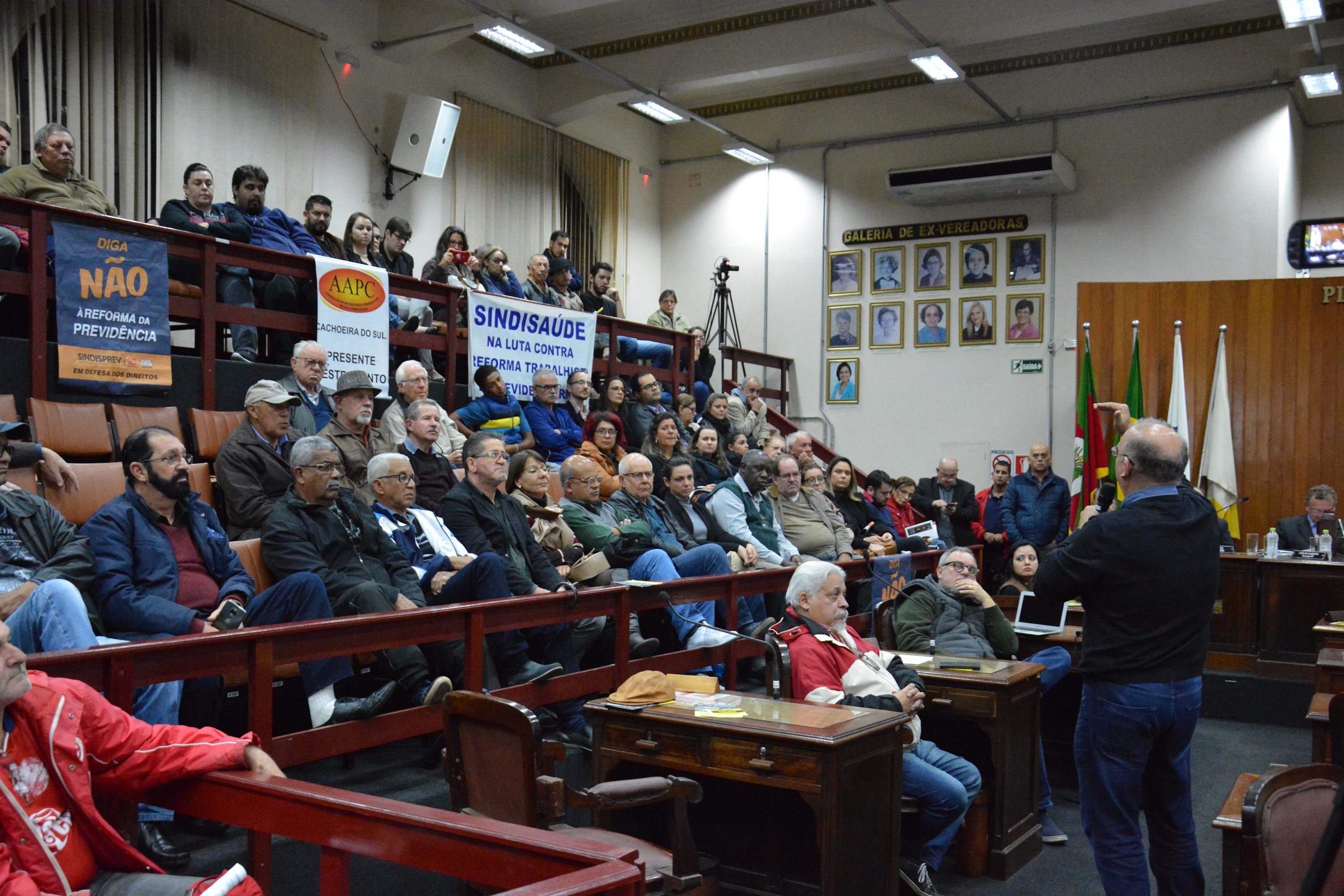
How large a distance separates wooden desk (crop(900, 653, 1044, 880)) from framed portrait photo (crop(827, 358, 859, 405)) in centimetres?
788

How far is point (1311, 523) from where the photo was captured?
315 inches

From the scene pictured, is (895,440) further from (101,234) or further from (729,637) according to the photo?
(101,234)

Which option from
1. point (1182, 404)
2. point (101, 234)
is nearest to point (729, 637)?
point (101, 234)

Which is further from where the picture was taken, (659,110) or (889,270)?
(889,270)

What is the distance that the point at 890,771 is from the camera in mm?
3176

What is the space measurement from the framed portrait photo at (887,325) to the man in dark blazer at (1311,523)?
14.7 ft

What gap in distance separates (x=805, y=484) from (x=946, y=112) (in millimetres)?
5865

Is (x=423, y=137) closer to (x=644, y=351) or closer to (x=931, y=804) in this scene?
(x=644, y=351)

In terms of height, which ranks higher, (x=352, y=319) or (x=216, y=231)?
(x=216, y=231)

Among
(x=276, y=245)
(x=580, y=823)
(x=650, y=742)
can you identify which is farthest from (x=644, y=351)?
(x=650, y=742)

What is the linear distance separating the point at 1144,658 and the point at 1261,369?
6.89 meters

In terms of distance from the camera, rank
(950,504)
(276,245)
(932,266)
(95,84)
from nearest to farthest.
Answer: (276,245)
(95,84)
(950,504)
(932,266)

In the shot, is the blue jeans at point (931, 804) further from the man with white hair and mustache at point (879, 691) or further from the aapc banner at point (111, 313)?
the aapc banner at point (111, 313)

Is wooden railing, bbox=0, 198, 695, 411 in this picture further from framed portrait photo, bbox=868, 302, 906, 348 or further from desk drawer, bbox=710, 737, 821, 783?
framed portrait photo, bbox=868, 302, 906, 348
